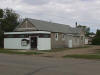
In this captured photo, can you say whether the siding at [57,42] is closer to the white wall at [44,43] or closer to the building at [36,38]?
the building at [36,38]

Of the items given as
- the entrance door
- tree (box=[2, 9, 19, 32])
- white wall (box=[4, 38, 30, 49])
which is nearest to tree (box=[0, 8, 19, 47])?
tree (box=[2, 9, 19, 32])

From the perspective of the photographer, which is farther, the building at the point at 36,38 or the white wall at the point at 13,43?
the white wall at the point at 13,43

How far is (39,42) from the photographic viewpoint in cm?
3606

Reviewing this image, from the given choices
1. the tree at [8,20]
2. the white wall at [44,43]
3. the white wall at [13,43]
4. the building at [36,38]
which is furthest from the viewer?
the tree at [8,20]

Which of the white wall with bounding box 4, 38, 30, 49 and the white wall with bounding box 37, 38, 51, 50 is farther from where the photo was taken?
the white wall with bounding box 4, 38, 30, 49

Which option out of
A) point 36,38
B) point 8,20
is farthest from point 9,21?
point 36,38

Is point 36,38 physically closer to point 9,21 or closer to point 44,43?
point 44,43

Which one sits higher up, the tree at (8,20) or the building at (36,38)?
the tree at (8,20)

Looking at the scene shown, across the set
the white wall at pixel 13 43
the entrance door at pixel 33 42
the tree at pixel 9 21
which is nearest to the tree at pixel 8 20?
the tree at pixel 9 21

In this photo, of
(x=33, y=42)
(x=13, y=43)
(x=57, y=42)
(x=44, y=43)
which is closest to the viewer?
(x=44, y=43)

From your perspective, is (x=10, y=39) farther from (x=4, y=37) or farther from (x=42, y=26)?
(x=42, y=26)

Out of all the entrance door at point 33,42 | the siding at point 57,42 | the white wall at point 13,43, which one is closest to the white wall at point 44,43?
the entrance door at point 33,42

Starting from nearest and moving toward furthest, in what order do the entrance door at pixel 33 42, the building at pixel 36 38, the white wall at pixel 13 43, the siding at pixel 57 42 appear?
the building at pixel 36 38 → the entrance door at pixel 33 42 → the white wall at pixel 13 43 → the siding at pixel 57 42

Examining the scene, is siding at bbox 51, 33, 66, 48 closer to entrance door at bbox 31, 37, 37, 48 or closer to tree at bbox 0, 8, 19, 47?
entrance door at bbox 31, 37, 37, 48
